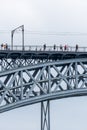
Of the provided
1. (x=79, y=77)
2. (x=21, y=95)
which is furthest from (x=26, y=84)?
(x=79, y=77)

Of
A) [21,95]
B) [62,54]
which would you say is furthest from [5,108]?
[62,54]

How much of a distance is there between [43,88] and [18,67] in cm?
425

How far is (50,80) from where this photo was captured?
273ft

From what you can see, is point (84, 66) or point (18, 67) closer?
point (18, 67)

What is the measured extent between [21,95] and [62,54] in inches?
290

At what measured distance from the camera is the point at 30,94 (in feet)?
272

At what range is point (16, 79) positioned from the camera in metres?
82.4

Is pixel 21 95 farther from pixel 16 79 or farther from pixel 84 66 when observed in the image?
pixel 84 66

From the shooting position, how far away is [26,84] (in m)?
81.4

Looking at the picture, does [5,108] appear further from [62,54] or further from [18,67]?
[62,54]

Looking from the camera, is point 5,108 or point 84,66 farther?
point 84,66

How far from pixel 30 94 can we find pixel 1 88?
322 centimetres

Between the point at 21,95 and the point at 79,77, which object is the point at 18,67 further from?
the point at 79,77

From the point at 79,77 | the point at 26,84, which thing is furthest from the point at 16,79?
the point at 79,77
